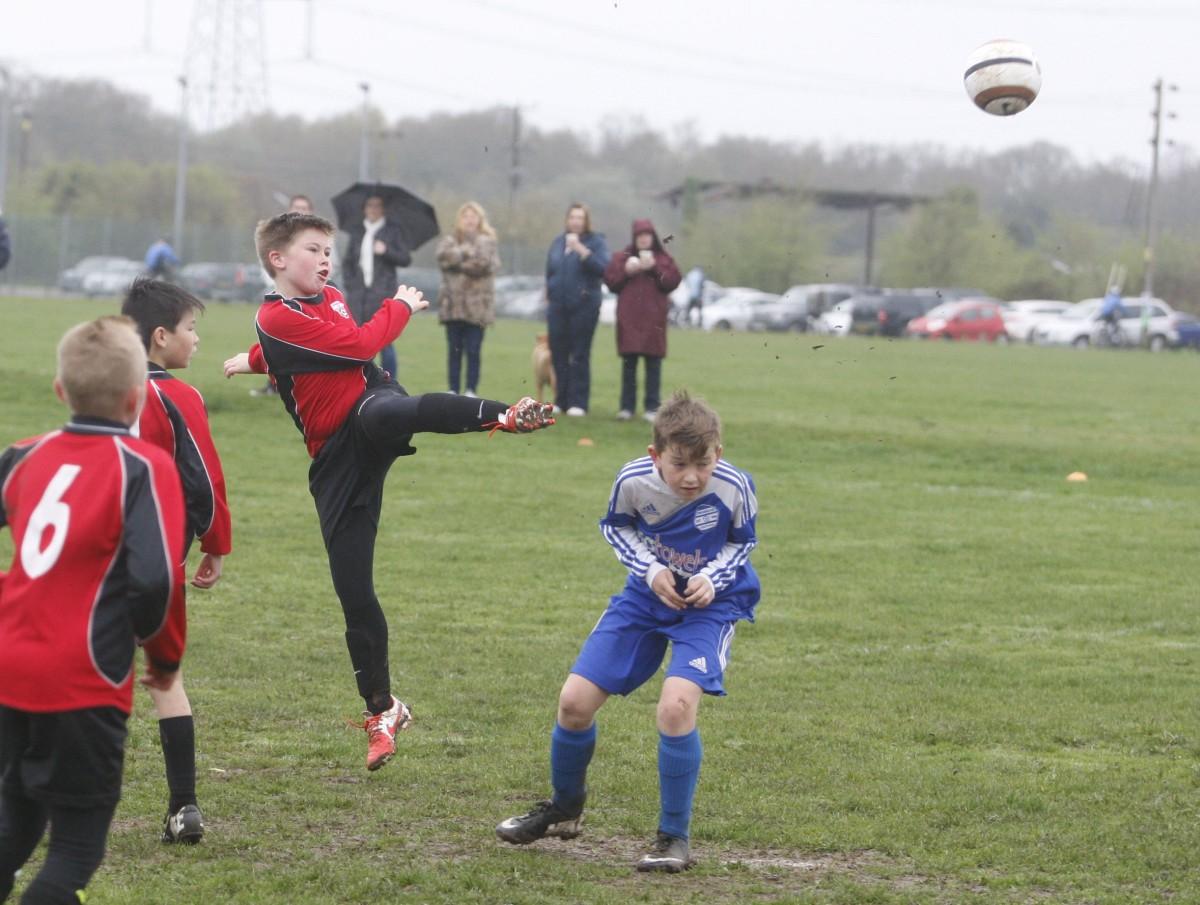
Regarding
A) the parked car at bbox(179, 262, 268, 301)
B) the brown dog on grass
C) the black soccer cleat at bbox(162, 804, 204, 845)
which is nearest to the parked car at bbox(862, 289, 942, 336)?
the parked car at bbox(179, 262, 268, 301)

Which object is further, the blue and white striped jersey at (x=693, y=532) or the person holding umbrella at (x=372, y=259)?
the person holding umbrella at (x=372, y=259)

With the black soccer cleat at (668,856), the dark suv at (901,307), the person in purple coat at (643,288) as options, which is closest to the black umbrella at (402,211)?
the person in purple coat at (643,288)

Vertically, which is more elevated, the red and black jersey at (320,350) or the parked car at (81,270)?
the parked car at (81,270)

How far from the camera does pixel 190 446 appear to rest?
185 inches

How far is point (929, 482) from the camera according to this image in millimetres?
13914

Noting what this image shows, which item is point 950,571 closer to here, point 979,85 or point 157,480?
point 979,85

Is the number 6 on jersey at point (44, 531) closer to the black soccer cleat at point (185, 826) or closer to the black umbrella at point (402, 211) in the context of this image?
the black soccer cleat at point (185, 826)

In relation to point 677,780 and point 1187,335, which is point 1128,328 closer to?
point 1187,335

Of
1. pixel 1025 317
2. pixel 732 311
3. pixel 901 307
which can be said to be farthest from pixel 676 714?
pixel 1025 317

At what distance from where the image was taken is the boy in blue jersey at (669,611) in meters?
4.68

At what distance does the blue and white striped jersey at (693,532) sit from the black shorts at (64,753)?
1.81 meters

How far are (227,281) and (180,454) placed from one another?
4815 cm

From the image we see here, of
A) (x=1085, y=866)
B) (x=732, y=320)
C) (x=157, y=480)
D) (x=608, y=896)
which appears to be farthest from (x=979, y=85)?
(x=732, y=320)

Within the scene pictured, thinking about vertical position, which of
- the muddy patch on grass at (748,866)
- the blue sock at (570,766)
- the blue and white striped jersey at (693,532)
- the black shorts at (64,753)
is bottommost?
the muddy patch on grass at (748,866)
